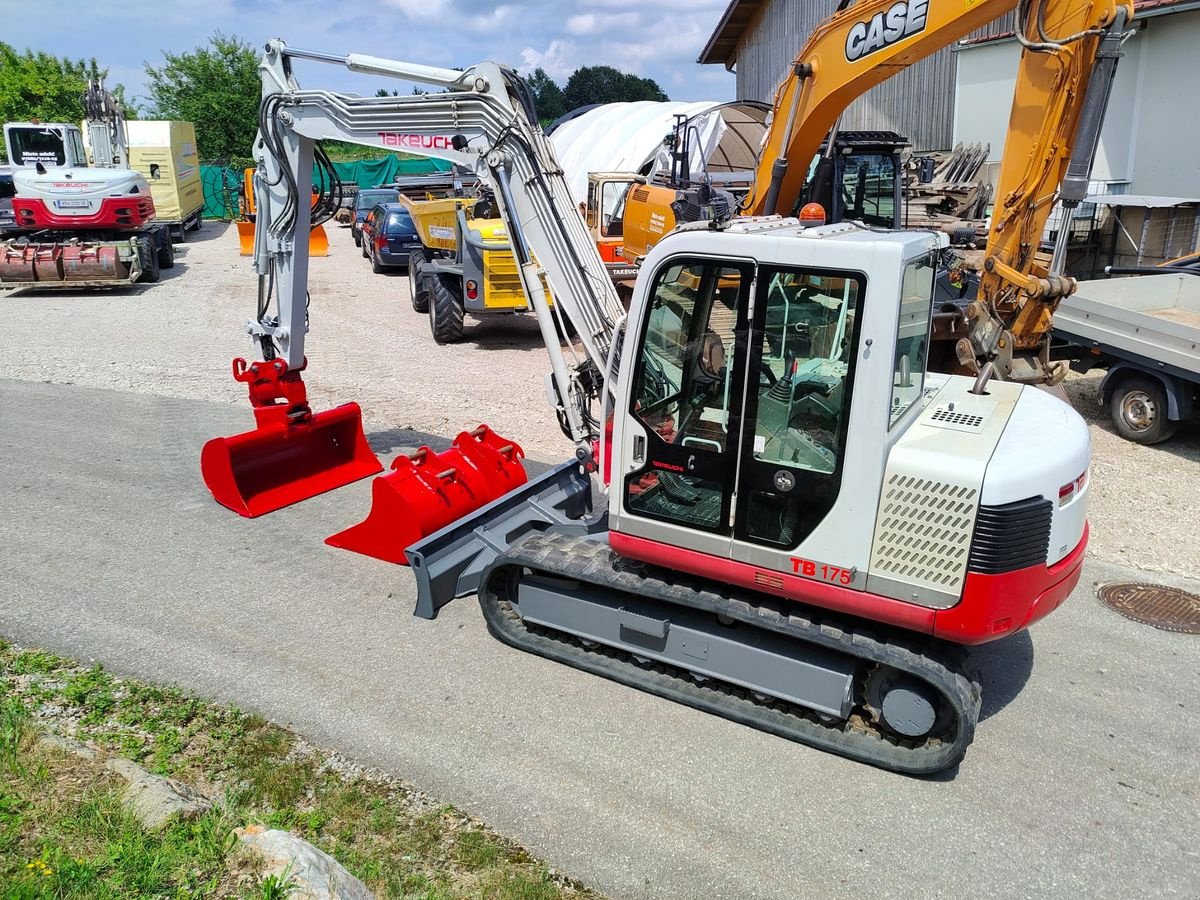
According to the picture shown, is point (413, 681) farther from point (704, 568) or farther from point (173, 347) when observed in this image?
point (173, 347)

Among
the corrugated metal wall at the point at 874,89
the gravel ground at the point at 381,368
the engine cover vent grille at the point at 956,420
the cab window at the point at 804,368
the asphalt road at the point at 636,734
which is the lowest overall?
the asphalt road at the point at 636,734

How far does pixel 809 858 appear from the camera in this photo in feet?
13.1

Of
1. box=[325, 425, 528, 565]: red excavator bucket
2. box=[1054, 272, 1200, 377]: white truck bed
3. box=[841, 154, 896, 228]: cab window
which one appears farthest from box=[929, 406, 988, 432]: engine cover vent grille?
box=[841, 154, 896, 228]: cab window

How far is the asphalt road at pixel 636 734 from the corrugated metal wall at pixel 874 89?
17999 mm

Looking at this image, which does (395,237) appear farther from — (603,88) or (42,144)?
(603,88)

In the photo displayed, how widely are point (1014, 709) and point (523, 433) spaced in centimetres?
574

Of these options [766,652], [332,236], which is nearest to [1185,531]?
[766,652]

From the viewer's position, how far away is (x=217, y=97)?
40312 mm

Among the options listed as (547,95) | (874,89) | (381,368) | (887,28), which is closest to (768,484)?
(887,28)

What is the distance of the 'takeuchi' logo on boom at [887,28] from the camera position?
25.8ft

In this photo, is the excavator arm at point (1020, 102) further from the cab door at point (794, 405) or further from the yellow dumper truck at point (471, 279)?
the yellow dumper truck at point (471, 279)

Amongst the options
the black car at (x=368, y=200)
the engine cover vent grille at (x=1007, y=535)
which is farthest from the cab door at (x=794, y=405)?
the black car at (x=368, y=200)

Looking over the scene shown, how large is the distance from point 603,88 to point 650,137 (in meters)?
71.2

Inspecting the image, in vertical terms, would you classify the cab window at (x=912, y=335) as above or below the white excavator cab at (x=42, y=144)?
below
